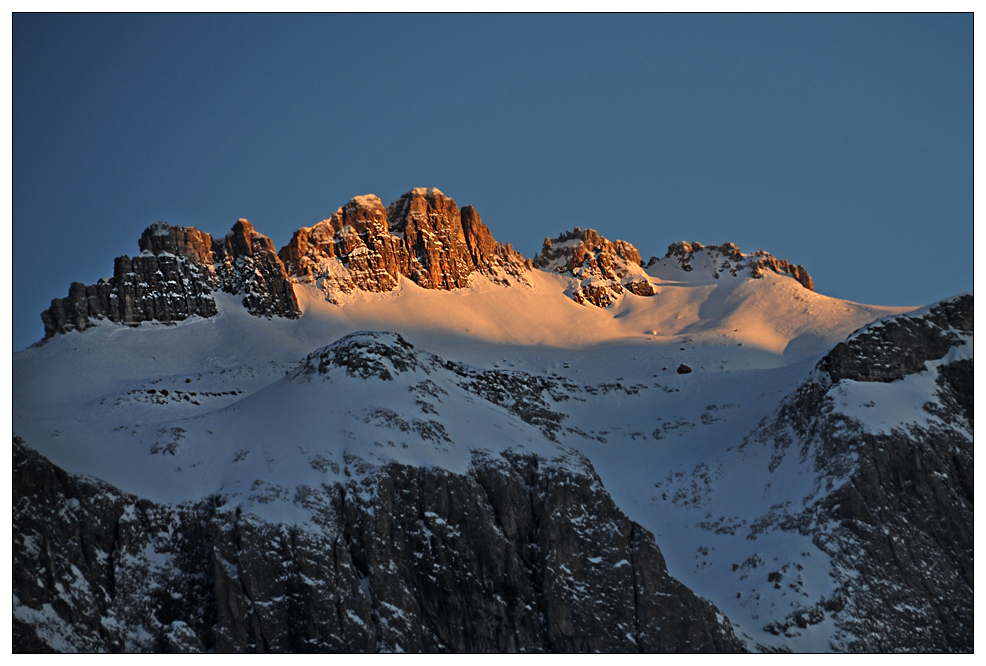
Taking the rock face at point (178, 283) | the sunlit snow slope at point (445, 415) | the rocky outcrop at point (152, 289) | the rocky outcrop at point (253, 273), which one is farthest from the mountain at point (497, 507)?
the rocky outcrop at point (253, 273)

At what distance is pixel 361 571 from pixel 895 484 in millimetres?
48659

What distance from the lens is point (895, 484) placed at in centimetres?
12194

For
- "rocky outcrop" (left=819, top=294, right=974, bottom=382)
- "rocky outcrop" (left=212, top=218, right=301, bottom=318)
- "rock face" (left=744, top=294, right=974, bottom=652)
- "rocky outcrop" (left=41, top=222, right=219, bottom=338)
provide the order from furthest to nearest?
1. "rocky outcrop" (left=212, top=218, right=301, bottom=318)
2. "rocky outcrop" (left=41, top=222, right=219, bottom=338)
3. "rocky outcrop" (left=819, top=294, right=974, bottom=382)
4. "rock face" (left=744, top=294, right=974, bottom=652)

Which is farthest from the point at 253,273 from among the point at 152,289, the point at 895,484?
the point at 895,484

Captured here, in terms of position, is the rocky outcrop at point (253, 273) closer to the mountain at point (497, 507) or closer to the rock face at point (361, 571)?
the mountain at point (497, 507)

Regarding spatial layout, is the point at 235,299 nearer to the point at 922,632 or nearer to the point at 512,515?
the point at 512,515

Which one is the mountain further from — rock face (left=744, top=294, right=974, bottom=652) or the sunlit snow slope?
the sunlit snow slope

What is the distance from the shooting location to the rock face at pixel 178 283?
582 ft

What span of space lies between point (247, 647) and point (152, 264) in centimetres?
9965

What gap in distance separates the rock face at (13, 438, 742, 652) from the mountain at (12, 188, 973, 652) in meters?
0.17

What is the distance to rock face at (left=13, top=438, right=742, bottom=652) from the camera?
94.9 metres

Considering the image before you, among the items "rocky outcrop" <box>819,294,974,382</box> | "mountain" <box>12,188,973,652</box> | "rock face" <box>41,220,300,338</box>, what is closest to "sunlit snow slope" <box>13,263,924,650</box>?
"mountain" <box>12,188,973,652</box>

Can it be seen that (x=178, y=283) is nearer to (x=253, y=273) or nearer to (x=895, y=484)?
(x=253, y=273)

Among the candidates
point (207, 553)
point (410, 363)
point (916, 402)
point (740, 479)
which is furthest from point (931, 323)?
point (207, 553)
